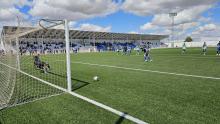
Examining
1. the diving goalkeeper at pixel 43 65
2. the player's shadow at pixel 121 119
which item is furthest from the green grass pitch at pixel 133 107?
the diving goalkeeper at pixel 43 65

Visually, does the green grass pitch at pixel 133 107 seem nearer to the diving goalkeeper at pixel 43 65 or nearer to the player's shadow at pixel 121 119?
the player's shadow at pixel 121 119

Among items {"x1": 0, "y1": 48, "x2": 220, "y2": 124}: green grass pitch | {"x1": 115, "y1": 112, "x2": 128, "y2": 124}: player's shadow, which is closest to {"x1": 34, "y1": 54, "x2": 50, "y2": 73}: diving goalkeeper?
{"x1": 0, "y1": 48, "x2": 220, "y2": 124}: green grass pitch

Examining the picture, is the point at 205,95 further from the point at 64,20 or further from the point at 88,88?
the point at 64,20

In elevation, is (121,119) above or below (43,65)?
below

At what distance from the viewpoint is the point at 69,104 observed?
6203mm

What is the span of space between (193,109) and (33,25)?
7.11m

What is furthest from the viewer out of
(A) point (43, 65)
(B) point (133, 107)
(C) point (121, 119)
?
(A) point (43, 65)

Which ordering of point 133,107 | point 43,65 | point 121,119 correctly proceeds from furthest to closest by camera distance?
point 43,65 < point 133,107 < point 121,119

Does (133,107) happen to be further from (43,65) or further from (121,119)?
(43,65)

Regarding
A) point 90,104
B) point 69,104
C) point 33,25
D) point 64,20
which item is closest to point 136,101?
point 90,104

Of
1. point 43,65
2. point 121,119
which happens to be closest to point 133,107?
point 121,119

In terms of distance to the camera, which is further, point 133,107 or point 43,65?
point 43,65

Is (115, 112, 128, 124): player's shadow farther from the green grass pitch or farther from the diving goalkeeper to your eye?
the diving goalkeeper

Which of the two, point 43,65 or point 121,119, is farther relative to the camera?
point 43,65
